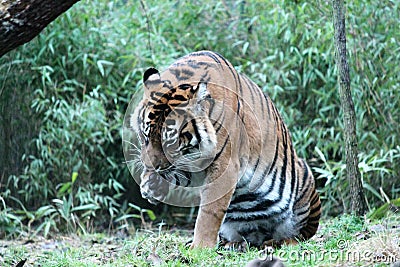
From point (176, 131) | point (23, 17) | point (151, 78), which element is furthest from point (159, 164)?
point (23, 17)

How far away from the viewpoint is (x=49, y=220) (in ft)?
21.2

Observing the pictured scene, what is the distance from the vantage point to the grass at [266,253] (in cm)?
335

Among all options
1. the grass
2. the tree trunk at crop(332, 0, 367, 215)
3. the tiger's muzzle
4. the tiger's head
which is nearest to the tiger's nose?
the tiger's head

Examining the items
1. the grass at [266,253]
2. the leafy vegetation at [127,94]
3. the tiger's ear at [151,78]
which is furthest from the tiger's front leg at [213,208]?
the leafy vegetation at [127,94]

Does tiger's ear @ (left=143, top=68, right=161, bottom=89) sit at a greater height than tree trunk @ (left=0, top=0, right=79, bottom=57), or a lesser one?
lesser

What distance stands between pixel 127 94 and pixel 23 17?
11.3 feet

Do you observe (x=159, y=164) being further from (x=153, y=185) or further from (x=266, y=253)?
(x=266, y=253)

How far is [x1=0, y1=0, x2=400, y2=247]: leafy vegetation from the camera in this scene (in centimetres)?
655

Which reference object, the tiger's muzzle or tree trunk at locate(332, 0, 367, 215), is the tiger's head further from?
tree trunk at locate(332, 0, 367, 215)

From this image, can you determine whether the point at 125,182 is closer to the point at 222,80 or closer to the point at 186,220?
the point at 186,220

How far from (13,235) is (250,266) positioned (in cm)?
401

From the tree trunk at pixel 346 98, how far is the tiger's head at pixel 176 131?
102cm

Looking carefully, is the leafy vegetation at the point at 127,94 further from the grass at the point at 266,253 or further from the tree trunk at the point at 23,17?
the tree trunk at the point at 23,17

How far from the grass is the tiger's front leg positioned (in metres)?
0.11
